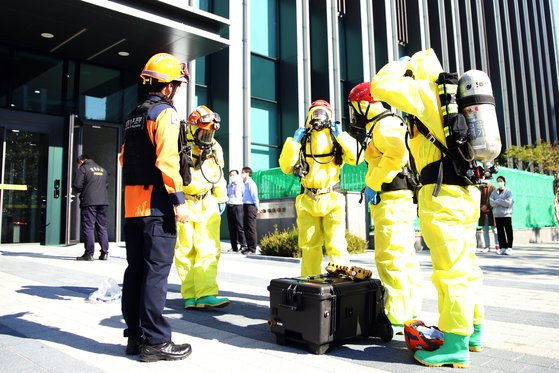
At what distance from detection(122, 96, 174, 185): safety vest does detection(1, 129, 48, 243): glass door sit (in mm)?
10644

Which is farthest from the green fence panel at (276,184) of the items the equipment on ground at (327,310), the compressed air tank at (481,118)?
the compressed air tank at (481,118)

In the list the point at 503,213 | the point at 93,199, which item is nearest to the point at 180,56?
the point at 93,199

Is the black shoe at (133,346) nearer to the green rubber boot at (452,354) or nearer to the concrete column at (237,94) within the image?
the green rubber boot at (452,354)

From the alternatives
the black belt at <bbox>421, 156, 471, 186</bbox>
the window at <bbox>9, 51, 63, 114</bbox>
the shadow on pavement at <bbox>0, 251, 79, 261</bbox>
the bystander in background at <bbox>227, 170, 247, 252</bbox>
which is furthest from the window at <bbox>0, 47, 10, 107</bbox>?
the black belt at <bbox>421, 156, 471, 186</bbox>

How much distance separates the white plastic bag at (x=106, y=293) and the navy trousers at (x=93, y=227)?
4.46 meters

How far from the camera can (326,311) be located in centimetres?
323

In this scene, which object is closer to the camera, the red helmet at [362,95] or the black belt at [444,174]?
the black belt at [444,174]

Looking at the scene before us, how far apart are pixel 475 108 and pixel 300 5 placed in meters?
18.5

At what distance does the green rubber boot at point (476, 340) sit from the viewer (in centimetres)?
317

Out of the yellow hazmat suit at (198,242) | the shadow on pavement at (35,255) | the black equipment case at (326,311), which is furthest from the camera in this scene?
the shadow on pavement at (35,255)

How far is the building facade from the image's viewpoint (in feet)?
36.6

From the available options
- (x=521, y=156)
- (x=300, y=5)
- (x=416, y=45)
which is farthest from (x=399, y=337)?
(x=521, y=156)

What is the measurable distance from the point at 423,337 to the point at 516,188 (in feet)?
51.1

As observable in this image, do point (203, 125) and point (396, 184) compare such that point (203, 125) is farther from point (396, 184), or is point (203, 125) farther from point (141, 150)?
point (396, 184)
